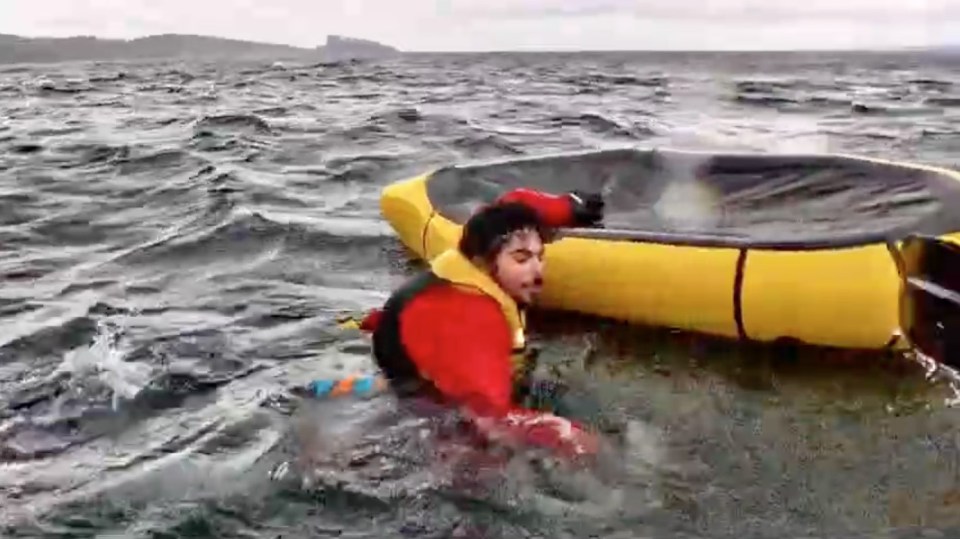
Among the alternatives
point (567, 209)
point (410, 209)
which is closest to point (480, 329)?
point (567, 209)

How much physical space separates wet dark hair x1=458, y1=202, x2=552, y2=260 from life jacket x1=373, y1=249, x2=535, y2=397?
80 mm

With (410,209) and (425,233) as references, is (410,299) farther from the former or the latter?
(410,209)

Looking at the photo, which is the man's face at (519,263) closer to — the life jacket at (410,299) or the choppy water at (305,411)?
the life jacket at (410,299)

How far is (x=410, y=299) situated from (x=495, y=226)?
0.54m

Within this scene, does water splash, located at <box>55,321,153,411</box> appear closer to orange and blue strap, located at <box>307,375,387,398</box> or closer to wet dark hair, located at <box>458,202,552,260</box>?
orange and blue strap, located at <box>307,375,387,398</box>

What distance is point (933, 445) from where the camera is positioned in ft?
17.8

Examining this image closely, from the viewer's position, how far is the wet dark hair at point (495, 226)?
5.34 metres

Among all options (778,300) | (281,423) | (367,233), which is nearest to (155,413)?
(281,423)

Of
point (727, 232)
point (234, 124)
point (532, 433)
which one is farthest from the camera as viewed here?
point (234, 124)

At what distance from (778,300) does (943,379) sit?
0.92 meters

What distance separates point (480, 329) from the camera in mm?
5281

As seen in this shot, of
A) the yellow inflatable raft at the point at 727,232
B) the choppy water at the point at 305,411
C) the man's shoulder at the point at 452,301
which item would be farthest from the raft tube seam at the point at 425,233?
the man's shoulder at the point at 452,301

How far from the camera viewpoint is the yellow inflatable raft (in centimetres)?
626

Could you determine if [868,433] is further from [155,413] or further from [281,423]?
[155,413]
